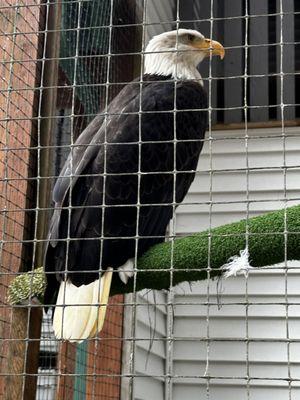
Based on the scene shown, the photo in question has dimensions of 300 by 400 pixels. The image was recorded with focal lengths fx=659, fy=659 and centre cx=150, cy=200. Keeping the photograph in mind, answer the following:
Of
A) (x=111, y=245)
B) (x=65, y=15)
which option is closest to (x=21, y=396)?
(x=111, y=245)

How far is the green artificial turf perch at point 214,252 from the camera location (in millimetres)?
1906

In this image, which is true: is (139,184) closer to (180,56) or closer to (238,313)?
(180,56)

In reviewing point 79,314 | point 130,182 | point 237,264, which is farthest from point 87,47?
point 237,264

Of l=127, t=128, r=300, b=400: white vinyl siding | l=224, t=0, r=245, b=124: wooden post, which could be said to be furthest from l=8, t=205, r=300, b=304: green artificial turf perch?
l=224, t=0, r=245, b=124: wooden post

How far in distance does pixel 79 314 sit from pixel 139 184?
0.47 meters

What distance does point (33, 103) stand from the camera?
8.36 feet

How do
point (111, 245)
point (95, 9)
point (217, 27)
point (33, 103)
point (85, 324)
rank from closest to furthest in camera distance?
point (85, 324) < point (111, 245) < point (33, 103) < point (95, 9) < point (217, 27)


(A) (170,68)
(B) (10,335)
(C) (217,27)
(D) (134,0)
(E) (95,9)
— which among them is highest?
(C) (217,27)

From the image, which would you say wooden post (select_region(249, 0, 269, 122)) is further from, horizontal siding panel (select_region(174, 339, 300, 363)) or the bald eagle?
the bald eagle

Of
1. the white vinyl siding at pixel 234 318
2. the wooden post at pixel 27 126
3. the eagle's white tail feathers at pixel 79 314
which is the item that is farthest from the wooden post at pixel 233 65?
the eagle's white tail feathers at pixel 79 314

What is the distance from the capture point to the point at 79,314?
6.98 feet

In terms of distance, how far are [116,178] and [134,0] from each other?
1.60 m

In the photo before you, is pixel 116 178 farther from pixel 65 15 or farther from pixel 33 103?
pixel 65 15

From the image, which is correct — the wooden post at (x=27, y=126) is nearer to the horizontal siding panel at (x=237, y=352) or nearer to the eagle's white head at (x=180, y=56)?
the eagle's white head at (x=180, y=56)
